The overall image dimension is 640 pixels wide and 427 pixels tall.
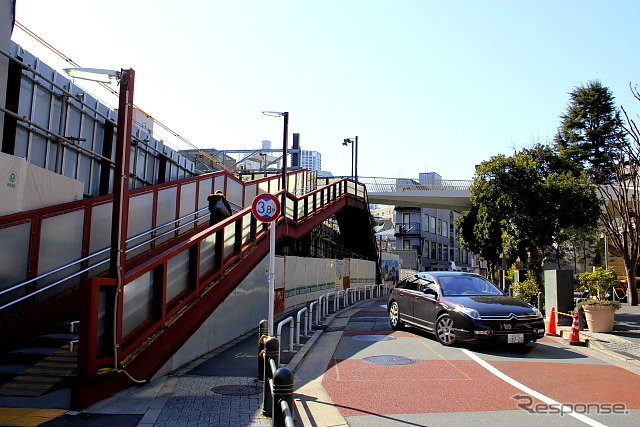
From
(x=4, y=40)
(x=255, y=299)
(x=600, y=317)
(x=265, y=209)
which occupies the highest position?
(x=4, y=40)

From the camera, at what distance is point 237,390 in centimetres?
689

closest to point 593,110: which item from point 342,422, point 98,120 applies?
point 98,120

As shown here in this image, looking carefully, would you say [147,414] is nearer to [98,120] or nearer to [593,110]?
[98,120]

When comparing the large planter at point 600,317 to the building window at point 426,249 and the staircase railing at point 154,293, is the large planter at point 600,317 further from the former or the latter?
the building window at point 426,249

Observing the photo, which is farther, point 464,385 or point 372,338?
point 372,338

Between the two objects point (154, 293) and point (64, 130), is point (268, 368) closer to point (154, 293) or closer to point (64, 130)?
point (154, 293)

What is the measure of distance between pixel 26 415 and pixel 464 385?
563 centimetres

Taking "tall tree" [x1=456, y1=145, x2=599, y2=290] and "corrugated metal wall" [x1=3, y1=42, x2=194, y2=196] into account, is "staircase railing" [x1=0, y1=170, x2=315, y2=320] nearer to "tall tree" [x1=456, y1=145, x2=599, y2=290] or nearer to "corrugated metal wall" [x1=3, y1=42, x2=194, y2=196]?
"corrugated metal wall" [x1=3, y1=42, x2=194, y2=196]

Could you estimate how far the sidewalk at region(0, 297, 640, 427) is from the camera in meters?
5.55

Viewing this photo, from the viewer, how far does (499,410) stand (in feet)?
20.4

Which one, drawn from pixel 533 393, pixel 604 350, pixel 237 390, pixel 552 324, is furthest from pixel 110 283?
pixel 552 324

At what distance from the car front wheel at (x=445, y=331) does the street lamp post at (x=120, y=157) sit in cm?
685

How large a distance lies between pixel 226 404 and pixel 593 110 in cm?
5504

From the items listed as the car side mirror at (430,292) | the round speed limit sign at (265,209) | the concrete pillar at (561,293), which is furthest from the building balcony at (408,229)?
the round speed limit sign at (265,209)
